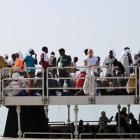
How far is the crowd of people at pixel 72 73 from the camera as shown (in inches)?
876

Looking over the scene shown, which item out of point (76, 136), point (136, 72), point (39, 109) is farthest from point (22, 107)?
point (136, 72)

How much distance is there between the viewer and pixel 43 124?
79.3 feet

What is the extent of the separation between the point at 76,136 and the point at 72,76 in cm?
211

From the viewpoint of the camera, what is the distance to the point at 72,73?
22469 millimetres

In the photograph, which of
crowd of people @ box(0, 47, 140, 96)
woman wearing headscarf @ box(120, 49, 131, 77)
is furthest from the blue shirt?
woman wearing headscarf @ box(120, 49, 131, 77)

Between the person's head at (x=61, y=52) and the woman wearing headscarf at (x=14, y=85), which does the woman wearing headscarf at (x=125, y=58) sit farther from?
the woman wearing headscarf at (x=14, y=85)

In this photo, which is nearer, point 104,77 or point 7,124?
point 104,77

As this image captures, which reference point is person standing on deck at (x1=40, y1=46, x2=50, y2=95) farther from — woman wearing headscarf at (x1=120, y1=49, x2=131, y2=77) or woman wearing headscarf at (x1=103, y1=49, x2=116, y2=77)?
woman wearing headscarf at (x1=120, y1=49, x2=131, y2=77)

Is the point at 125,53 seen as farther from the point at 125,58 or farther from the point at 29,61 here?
the point at 29,61

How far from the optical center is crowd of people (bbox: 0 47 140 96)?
22250mm

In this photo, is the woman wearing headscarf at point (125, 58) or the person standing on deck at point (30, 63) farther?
the person standing on deck at point (30, 63)

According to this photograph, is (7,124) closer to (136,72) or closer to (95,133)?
(95,133)

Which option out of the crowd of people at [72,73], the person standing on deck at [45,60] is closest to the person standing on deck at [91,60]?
the crowd of people at [72,73]

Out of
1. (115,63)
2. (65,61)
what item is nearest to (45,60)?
(65,61)
